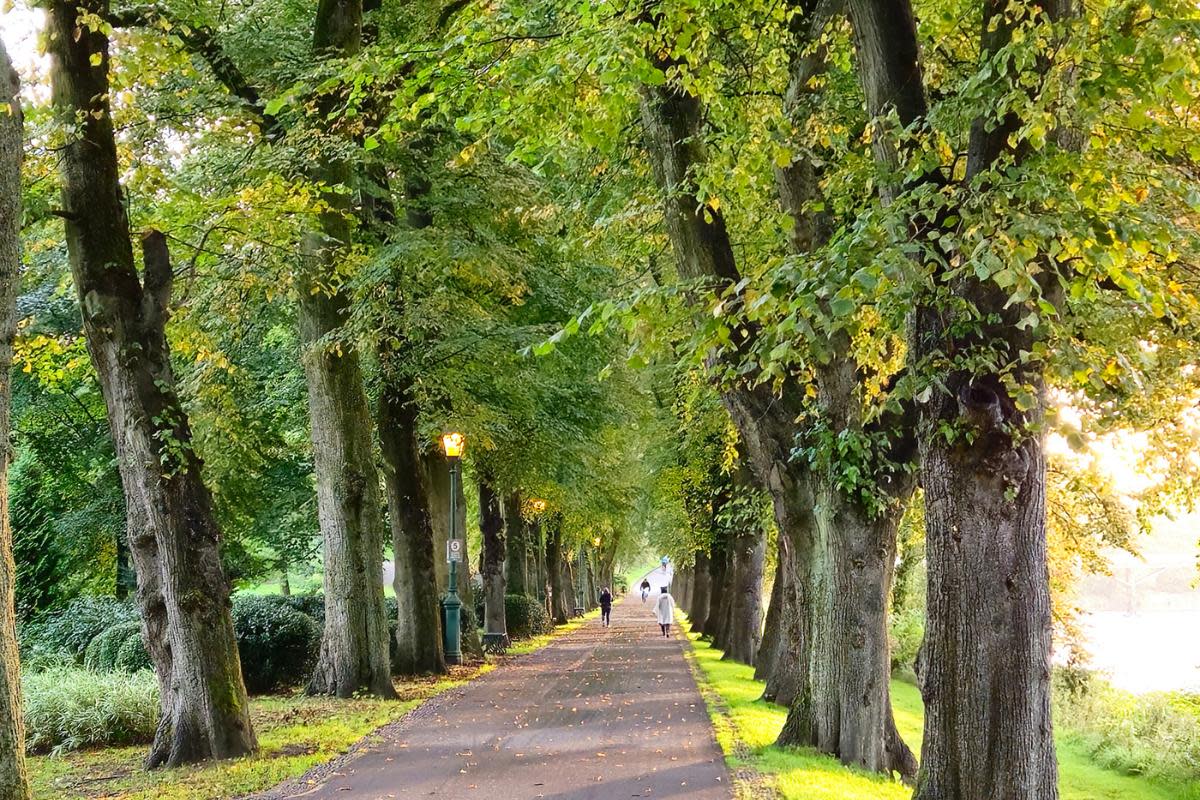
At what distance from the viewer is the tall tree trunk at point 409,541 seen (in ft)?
62.3

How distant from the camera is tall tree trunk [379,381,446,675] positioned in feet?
62.3

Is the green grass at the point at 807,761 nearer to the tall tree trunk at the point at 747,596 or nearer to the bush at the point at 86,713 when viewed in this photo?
the tall tree trunk at the point at 747,596

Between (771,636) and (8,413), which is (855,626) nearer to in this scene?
(8,413)

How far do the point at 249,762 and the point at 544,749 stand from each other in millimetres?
3177

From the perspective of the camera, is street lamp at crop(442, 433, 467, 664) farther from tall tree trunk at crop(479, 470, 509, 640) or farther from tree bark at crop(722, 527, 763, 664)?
tree bark at crop(722, 527, 763, 664)

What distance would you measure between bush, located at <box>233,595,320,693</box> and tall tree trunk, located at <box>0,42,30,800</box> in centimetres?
1076

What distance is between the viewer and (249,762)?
9.85 metres

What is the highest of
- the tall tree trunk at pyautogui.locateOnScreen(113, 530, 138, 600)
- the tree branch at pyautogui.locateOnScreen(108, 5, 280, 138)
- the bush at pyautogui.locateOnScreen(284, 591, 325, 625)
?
the tree branch at pyautogui.locateOnScreen(108, 5, 280, 138)

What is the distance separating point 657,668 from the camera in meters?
21.9

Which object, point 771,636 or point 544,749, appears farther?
point 771,636

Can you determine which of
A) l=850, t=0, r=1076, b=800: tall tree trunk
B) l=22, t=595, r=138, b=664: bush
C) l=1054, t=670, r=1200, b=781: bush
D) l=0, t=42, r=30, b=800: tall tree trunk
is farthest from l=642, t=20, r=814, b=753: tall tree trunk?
l=22, t=595, r=138, b=664: bush

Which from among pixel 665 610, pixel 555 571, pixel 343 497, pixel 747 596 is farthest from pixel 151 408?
pixel 555 571

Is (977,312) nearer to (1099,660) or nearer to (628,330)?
(628,330)

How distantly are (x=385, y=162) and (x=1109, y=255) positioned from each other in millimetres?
13877
